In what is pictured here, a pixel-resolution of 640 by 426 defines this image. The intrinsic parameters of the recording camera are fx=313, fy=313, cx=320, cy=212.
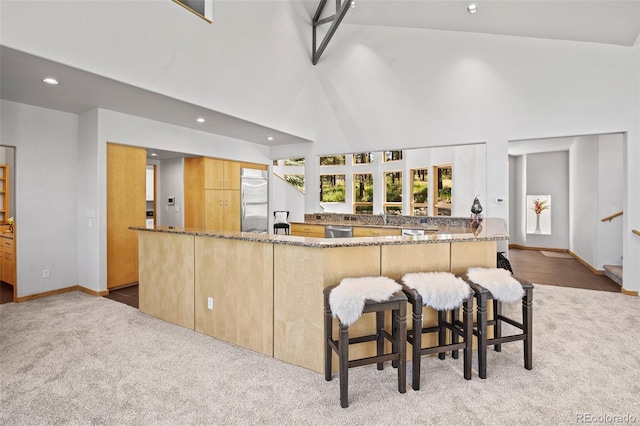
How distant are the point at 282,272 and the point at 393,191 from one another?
26.3 ft

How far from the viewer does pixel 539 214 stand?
27.3 ft

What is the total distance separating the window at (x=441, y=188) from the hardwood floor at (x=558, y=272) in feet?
6.11

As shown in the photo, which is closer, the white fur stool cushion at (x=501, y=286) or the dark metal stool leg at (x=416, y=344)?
the dark metal stool leg at (x=416, y=344)

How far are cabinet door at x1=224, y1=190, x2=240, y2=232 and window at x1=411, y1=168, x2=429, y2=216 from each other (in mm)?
4347

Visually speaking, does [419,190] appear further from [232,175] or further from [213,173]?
[213,173]

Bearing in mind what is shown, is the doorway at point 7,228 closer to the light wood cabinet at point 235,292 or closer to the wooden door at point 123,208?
the wooden door at point 123,208

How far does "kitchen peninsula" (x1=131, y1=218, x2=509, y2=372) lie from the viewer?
7.77ft

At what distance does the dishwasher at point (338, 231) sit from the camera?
217 inches

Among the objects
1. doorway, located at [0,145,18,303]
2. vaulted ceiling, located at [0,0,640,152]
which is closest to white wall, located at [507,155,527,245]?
vaulted ceiling, located at [0,0,640,152]

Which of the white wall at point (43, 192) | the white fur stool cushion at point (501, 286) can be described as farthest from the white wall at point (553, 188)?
the white wall at point (43, 192)

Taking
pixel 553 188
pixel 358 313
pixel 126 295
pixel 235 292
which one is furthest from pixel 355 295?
pixel 553 188

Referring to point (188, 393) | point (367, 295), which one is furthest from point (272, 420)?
point (367, 295)

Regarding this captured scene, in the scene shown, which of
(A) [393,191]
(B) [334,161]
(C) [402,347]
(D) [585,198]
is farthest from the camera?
(B) [334,161]

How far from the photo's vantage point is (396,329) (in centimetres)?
220
